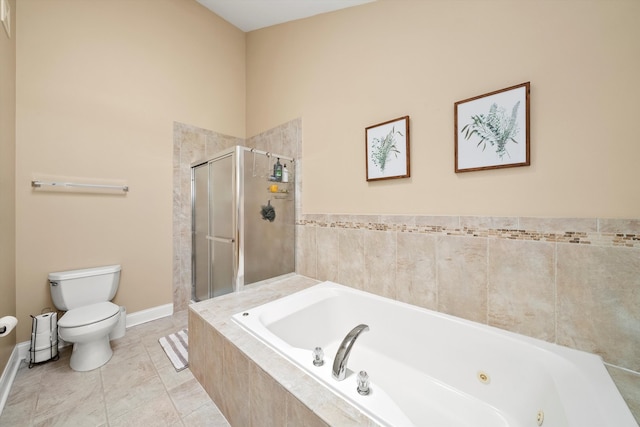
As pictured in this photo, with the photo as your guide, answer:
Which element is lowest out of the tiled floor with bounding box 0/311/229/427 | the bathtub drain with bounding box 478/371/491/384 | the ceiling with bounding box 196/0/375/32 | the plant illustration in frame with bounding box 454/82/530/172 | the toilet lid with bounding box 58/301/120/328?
the tiled floor with bounding box 0/311/229/427

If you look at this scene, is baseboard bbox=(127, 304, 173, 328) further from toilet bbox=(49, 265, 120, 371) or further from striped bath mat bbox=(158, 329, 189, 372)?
striped bath mat bbox=(158, 329, 189, 372)

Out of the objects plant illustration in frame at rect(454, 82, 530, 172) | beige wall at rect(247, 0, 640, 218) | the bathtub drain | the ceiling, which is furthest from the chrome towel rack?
the bathtub drain

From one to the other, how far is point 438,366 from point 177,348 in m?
1.88

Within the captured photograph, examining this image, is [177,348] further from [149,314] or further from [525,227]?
[525,227]

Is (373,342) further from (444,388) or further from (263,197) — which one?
(263,197)

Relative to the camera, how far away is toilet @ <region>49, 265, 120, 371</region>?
1.51 metres

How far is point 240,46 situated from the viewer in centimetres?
292

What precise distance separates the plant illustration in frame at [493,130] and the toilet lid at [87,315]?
2511 mm

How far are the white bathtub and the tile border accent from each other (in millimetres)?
488

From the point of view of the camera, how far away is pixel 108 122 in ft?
6.65

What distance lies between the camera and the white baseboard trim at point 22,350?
53.4 inches

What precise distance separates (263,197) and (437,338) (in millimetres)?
1631

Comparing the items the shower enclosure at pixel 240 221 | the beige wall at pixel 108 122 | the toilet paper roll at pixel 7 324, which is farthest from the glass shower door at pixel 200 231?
the toilet paper roll at pixel 7 324

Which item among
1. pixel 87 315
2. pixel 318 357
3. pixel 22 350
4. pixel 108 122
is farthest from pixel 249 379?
pixel 108 122
